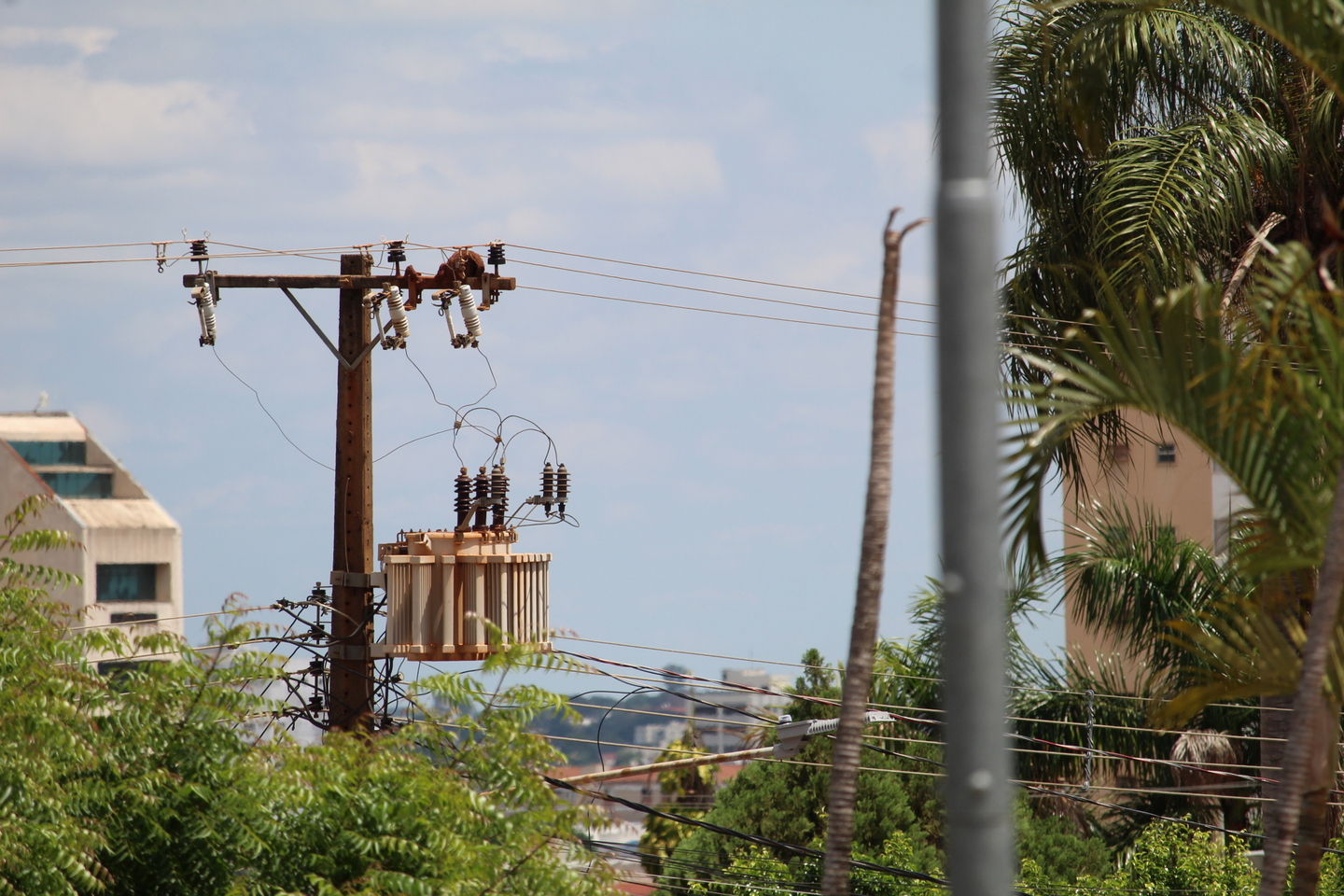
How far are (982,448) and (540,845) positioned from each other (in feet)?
15.0

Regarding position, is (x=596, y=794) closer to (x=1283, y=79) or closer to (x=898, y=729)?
(x=1283, y=79)

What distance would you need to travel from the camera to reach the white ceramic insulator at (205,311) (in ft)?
41.1

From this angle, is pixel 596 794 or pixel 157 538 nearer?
pixel 596 794

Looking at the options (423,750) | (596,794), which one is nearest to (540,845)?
(596,794)

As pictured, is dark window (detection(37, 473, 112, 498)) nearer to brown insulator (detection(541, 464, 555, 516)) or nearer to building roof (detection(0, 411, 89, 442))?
building roof (detection(0, 411, 89, 442))

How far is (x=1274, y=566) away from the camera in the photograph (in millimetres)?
→ 4977

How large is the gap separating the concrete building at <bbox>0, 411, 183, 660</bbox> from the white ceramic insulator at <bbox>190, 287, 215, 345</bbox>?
43280 millimetres

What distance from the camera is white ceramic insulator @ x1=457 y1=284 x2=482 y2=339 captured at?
12.1 m

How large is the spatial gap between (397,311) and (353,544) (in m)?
1.98

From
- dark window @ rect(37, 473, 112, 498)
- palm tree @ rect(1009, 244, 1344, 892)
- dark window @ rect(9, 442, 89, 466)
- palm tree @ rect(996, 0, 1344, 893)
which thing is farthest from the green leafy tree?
dark window @ rect(9, 442, 89, 466)

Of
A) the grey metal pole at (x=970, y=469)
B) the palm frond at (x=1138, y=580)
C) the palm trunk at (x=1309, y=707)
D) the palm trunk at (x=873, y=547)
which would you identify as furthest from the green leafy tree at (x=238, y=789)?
the palm frond at (x=1138, y=580)

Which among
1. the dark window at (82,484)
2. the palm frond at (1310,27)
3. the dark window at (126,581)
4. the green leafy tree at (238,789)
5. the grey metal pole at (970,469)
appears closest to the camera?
the grey metal pole at (970,469)

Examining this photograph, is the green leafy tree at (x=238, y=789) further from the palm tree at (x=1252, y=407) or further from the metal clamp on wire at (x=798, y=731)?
the metal clamp on wire at (x=798, y=731)

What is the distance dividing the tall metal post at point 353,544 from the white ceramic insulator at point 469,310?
2.82 feet
